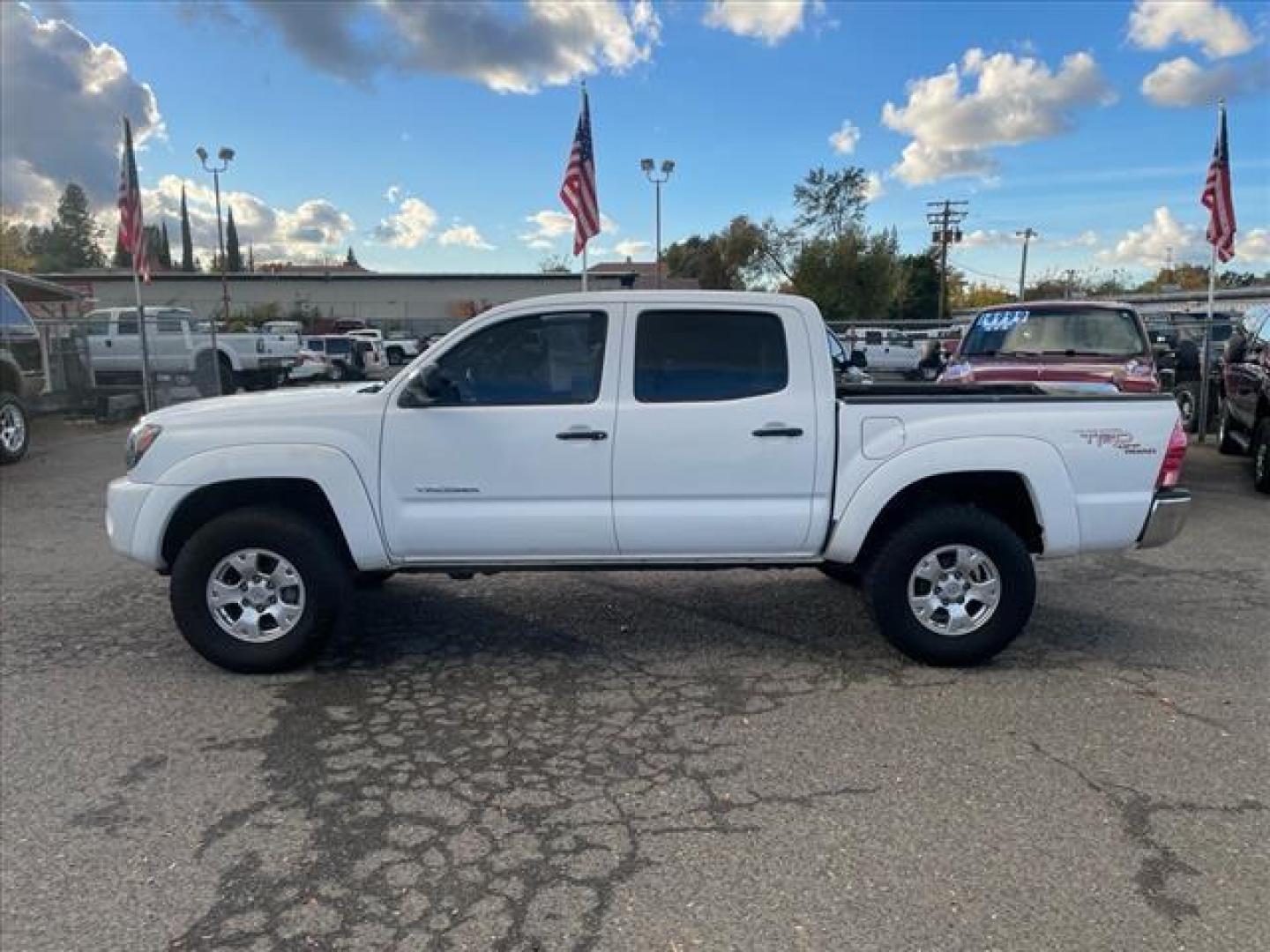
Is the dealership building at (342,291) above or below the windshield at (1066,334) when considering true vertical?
above

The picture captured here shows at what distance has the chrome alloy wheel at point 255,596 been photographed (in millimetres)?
4586

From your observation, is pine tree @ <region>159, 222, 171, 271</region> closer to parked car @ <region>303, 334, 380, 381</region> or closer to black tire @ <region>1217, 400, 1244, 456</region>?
parked car @ <region>303, 334, 380, 381</region>

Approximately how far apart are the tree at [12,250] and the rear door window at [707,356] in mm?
61604

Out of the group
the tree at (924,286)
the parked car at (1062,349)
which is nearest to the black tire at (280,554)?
the parked car at (1062,349)

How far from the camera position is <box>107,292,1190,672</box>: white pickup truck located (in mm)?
4512

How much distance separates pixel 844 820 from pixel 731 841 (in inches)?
17.0

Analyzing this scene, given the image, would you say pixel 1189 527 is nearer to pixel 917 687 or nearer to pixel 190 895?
pixel 917 687

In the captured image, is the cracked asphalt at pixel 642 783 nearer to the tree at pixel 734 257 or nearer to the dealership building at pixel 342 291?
the tree at pixel 734 257

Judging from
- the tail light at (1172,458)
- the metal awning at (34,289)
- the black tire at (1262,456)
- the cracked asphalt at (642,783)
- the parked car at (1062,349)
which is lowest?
the cracked asphalt at (642,783)

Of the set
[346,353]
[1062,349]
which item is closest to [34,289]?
[346,353]

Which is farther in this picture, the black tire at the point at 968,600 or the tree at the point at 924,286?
the tree at the point at 924,286

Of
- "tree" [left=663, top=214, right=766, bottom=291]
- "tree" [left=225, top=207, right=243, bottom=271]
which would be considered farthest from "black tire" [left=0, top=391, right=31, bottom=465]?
"tree" [left=225, top=207, right=243, bottom=271]

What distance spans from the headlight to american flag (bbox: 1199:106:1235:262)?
14.3 meters

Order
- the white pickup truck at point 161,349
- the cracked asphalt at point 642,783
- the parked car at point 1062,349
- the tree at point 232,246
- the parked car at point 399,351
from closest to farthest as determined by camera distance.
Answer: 1. the cracked asphalt at point 642,783
2. the parked car at point 1062,349
3. the white pickup truck at point 161,349
4. the parked car at point 399,351
5. the tree at point 232,246
